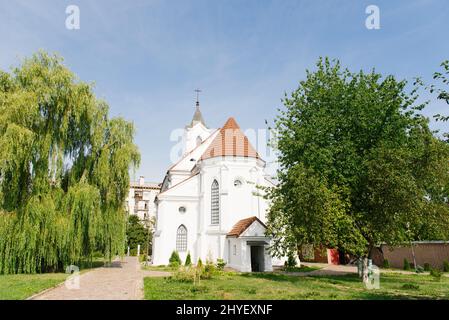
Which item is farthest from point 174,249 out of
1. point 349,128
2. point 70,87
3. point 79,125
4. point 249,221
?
point 349,128

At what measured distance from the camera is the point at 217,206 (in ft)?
109

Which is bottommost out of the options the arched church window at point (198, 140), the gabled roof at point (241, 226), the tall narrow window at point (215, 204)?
the gabled roof at point (241, 226)

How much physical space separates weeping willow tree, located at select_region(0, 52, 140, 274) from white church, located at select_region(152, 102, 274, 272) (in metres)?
10.8

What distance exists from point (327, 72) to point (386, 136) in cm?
514

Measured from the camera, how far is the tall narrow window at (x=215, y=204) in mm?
32950

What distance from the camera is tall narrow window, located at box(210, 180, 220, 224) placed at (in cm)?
3295

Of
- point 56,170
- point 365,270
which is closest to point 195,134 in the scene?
point 56,170

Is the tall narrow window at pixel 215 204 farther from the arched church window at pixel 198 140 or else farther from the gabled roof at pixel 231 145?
the arched church window at pixel 198 140

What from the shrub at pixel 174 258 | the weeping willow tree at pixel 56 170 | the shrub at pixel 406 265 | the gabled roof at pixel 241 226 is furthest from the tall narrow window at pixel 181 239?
the shrub at pixel 406 265

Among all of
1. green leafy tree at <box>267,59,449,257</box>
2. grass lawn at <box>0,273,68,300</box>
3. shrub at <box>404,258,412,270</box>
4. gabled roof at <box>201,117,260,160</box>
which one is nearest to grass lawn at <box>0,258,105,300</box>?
grass lawn at <box>0,273,68,300</box>

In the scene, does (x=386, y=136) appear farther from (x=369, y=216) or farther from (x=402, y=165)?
(x=369, y=216)

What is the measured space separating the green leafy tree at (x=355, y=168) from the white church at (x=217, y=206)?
11.3 meters

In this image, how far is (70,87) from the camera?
21.5 metres

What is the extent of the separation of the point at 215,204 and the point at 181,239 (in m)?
4.90
